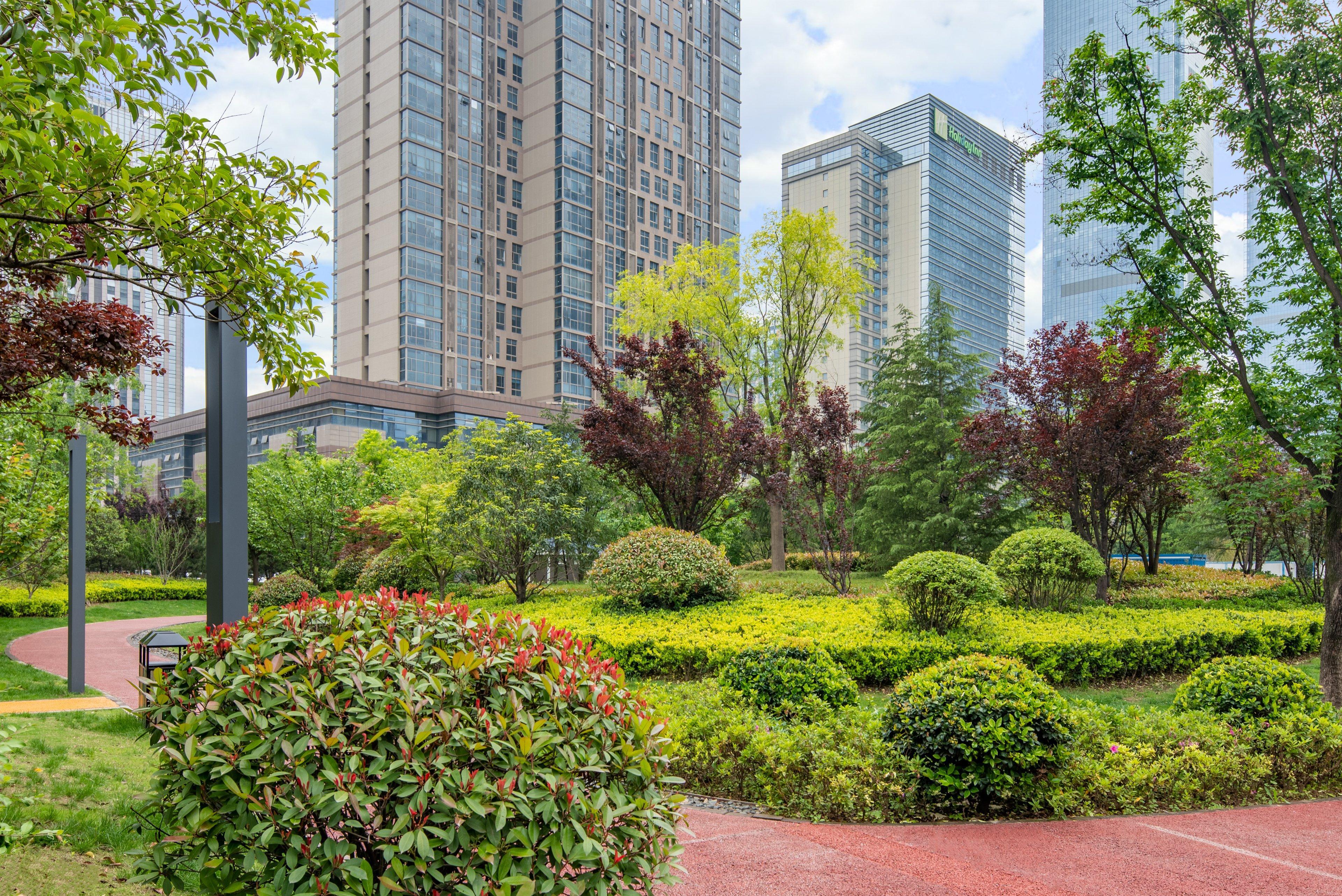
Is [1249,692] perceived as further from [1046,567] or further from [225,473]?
[225,473]

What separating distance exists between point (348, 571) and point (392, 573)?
364cm

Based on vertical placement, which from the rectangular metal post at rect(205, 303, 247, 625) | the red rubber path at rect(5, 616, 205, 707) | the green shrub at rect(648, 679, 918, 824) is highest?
the rectangular metal post at rect(205, 303, 247, 625)

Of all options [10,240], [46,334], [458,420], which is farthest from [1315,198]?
[458,420]

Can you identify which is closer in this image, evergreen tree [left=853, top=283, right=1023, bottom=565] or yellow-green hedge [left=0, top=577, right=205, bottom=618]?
evergreen tree [left=853, top=283, right=1023, bottom=565]

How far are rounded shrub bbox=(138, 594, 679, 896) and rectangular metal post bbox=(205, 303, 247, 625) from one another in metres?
1.20

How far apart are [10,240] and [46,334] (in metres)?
1.99

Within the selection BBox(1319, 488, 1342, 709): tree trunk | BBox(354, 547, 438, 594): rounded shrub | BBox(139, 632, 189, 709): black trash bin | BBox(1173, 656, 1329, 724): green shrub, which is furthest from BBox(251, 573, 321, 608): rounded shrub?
BBox(1319, 488, 1342, 709): tree trunk

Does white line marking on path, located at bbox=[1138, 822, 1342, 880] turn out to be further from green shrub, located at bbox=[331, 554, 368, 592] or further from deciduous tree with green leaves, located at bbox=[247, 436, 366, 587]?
deciduous tree with green leaves, located at bbox=[247, 436, 366, 587]

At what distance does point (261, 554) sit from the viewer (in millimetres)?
28703

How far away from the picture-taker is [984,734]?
5121mm

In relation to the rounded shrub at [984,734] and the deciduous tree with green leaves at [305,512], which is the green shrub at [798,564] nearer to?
the deciduous tree with green leaves at [305,512]

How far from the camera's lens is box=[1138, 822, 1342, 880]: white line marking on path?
4359mm

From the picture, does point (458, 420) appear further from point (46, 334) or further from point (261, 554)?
point (46, 334)

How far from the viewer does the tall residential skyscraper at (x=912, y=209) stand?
111688mm
